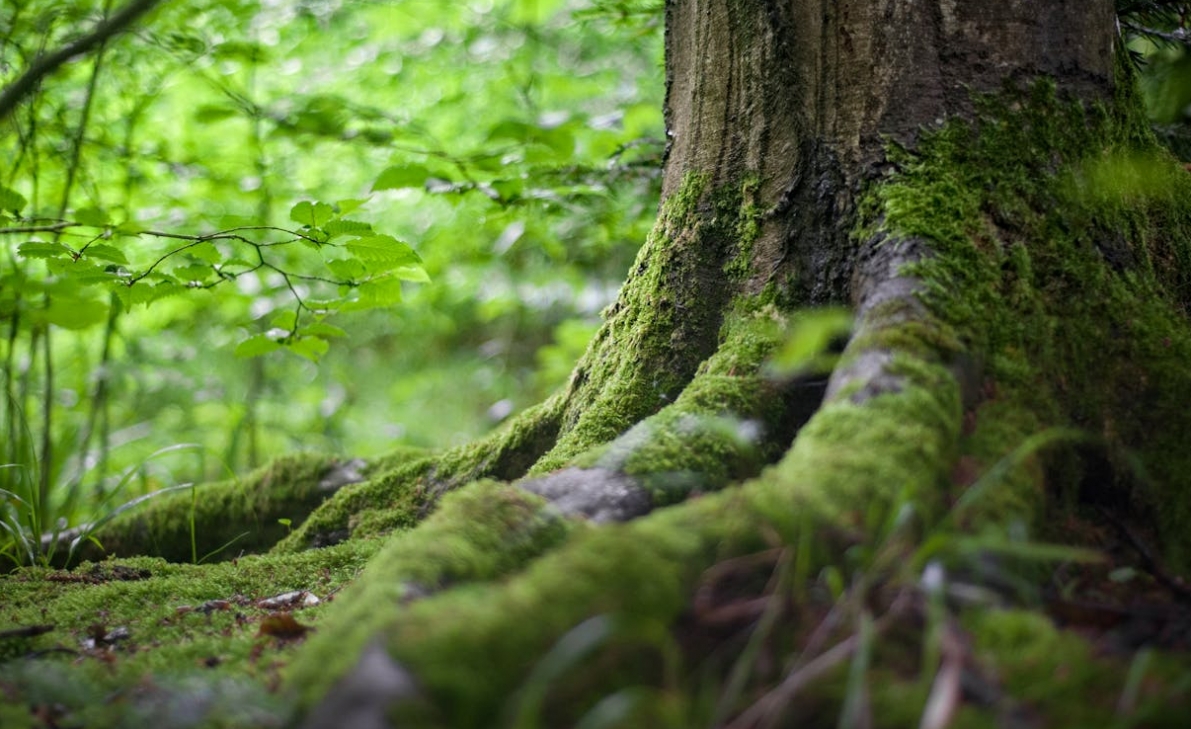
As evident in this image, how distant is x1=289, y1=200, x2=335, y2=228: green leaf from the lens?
2109 mm

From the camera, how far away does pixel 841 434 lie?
1.37 meters

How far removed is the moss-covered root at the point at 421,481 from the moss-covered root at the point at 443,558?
40.2 inches

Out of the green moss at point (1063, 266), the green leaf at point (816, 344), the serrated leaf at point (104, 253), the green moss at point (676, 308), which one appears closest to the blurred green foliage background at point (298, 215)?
the serrated leaf at point (104, 253)

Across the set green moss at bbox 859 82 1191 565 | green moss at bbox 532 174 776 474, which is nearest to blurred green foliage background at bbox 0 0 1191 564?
green moss at bbox 859 82 1191 565

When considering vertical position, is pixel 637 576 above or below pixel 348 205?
below

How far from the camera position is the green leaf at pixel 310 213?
2109mm

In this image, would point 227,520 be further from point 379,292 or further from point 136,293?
point 379,292

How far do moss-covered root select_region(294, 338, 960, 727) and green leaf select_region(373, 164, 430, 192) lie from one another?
5.08 feet

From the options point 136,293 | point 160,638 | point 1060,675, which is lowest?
point 160,638

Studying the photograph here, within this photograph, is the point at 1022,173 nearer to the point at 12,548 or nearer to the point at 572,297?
the point at 12,548

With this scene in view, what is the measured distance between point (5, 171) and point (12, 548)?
2.11 m

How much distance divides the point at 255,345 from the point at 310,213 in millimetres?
708

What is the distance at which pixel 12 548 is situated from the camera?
9.87 ft

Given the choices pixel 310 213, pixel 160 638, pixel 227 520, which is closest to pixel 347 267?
pixel 310 213
